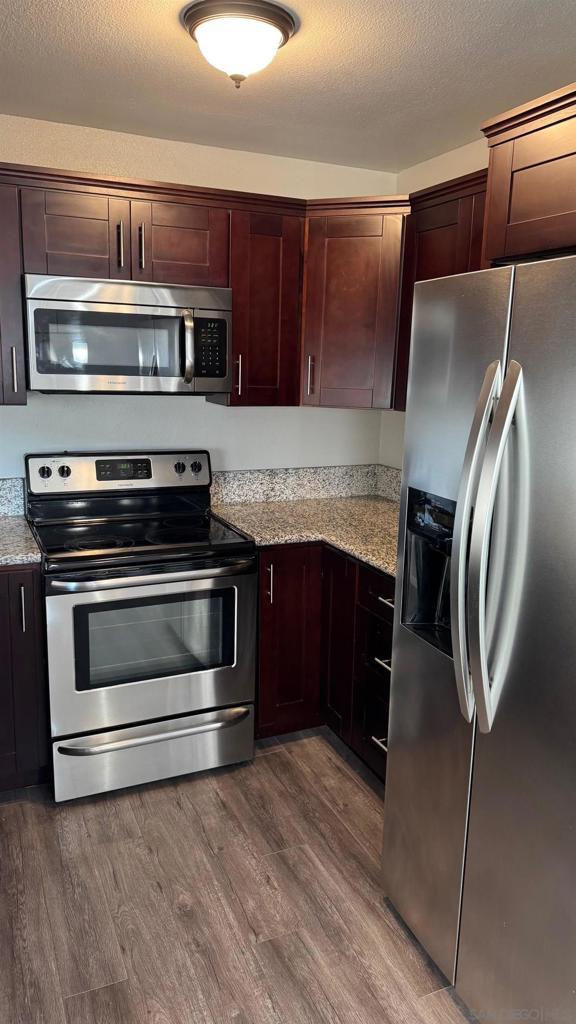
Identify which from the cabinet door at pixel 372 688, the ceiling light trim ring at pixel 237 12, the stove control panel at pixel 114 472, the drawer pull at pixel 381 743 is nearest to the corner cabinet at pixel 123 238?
the stove control panel at pixel 114 472

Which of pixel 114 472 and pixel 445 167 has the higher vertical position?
pixel 445 167

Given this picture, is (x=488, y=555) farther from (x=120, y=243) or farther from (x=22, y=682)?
(x=120, y=243)

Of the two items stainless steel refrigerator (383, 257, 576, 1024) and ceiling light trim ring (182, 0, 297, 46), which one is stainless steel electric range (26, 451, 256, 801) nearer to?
stainless steel refrigerator (383, 257, 576, 1024)

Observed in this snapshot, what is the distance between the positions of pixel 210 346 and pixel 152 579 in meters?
0.94

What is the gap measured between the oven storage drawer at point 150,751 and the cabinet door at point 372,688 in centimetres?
44

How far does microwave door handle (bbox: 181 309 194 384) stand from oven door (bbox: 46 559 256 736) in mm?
773

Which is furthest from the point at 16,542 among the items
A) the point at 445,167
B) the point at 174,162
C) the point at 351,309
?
the point at 445,167

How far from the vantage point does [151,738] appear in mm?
2619

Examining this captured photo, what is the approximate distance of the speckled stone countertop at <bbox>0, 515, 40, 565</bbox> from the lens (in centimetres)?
238

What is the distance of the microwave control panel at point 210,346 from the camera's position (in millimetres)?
2756

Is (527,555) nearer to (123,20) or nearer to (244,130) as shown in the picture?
Result: (123,20)

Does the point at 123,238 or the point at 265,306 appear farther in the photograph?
the point at 265,306

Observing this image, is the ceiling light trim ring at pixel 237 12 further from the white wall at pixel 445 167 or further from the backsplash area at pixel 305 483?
the backsplash area at pixel 305 483

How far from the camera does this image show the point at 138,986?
182 centimetres
